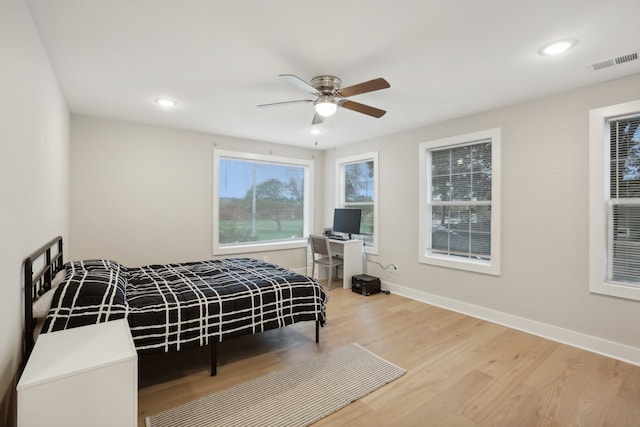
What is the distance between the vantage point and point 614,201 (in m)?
2.69

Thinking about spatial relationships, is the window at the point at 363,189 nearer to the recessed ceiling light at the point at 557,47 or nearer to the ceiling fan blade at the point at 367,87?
the ceiling fan blade at the point at 367,87

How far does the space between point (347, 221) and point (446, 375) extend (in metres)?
3.02

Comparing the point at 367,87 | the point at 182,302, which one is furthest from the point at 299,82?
the point at 182,302

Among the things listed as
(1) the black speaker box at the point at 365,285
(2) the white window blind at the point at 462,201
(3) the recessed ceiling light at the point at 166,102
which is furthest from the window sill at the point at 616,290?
(3) the recessed ceiling light at the point at 166,102

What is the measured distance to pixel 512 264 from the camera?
3.33 meters

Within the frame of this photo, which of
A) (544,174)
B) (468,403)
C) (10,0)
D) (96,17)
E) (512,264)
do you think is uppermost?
(96,17)

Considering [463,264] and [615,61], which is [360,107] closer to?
[615,61]

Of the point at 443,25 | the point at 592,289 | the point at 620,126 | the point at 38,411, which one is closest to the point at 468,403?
the point at 592,289

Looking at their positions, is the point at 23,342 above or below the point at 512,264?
below

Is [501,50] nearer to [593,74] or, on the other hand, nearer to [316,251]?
[593,74]

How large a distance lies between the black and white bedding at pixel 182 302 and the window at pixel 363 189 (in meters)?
2.33

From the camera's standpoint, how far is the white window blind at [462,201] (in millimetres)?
3625

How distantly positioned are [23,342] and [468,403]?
2.81 meters

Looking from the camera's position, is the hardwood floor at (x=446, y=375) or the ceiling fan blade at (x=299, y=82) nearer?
the hardwood floor at (x=446, y=375)
